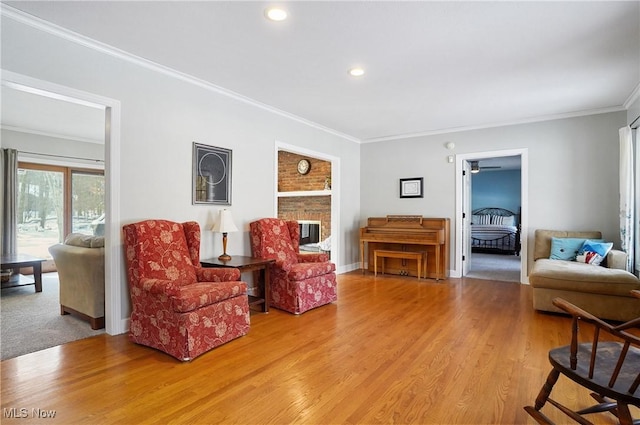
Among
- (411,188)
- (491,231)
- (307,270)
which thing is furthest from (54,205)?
(491,231)

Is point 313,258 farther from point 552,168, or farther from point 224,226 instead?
point 552,168

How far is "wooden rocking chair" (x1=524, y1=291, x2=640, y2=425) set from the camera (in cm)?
132

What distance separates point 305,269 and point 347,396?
1.85 meters

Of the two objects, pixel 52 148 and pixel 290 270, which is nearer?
pixel 290 270

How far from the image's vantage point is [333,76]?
3.55 metres

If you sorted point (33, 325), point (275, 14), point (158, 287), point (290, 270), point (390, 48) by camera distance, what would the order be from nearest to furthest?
point (275, 14), point (158, 287), point (390, 48), point (33, 325), point (290, 270)

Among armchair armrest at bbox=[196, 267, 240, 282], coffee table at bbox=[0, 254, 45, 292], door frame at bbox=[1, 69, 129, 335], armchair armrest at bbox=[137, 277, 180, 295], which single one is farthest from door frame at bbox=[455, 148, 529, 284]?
coffee table at bbox=[0, 254, 45, 292]

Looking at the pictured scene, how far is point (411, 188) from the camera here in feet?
20.2

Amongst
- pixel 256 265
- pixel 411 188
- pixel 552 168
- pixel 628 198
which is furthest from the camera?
pixel 411 188

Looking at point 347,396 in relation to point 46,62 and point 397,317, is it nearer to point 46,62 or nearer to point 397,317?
point 397,317

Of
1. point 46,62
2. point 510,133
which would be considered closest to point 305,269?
point 46,62

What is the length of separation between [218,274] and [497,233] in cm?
797

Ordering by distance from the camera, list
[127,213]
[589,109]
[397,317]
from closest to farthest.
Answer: [127,213] < [397,317] < [589,109]

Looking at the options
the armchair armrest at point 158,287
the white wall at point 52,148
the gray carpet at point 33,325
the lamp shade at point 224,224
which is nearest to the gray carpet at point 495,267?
the lamp shade at point 224,224
